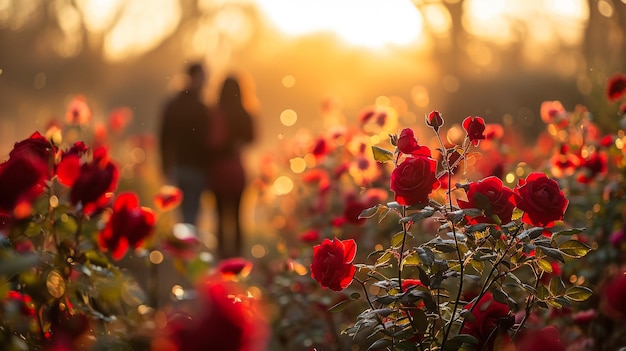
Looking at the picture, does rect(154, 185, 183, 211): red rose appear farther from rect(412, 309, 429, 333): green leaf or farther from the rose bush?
rect(412, 309, 429, 333): green leaf

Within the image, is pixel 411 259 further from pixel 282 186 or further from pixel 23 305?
pixel 282 186

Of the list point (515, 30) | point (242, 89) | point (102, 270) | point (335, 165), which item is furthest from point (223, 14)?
point (102, 270)

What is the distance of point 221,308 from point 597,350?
2395 millimetres

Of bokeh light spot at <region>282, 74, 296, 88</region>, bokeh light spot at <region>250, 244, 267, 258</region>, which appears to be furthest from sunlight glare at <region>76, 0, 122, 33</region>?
bokeh light spot at <region>250, 244, 267, 258</region>

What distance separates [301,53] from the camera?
24.5 metres

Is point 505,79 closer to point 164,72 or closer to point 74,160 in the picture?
point 164,72

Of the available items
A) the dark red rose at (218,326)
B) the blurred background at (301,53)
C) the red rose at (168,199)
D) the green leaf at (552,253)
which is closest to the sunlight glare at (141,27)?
the blurred background at (301,53)

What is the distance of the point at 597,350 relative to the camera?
2881mm

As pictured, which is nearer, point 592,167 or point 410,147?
point 410,147

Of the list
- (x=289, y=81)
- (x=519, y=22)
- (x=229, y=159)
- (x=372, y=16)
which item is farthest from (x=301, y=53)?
(x=229, y=159)

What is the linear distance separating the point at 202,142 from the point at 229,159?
0.27 m

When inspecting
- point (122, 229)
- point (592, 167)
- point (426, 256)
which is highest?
point (122, 229)

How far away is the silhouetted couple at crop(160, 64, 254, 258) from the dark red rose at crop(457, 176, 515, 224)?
4.50 meters

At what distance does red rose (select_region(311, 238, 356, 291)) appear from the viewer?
Result: 168 cm
